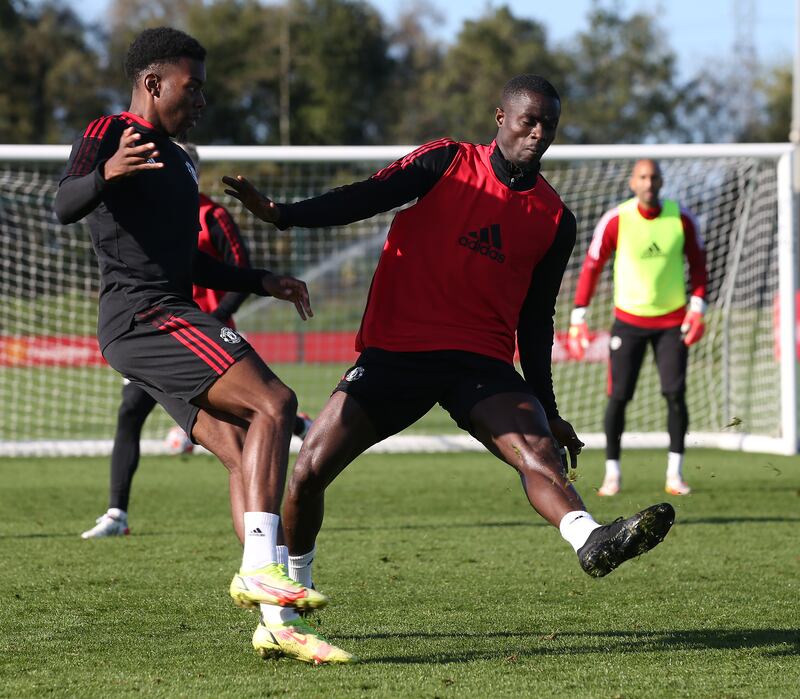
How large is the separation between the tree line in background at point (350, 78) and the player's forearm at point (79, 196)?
43875 millimetres

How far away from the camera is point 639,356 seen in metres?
9.76

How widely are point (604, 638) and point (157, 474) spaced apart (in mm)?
7135

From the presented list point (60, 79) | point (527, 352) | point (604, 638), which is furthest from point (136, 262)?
point (60, 79)

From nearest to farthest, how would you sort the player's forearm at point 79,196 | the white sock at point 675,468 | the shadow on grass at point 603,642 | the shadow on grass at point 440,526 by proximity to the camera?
the player's forearm at point 79,196
the shadow on grass at point 603,642
the shadow on grass at point 440,526
the white sock at point 675,468

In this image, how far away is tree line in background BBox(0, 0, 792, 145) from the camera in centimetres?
4869

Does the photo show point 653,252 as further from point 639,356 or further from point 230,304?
point 230,304

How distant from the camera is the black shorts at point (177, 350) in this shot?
4277 millimetres

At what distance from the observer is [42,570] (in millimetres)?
6398

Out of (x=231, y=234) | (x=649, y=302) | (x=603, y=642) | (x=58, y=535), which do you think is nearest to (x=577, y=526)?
(x=603, y=642)

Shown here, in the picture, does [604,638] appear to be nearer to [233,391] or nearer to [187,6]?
[233,391]

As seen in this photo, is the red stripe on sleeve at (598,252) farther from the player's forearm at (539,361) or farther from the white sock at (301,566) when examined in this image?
the white sock at (301,566)

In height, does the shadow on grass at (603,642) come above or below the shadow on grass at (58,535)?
above

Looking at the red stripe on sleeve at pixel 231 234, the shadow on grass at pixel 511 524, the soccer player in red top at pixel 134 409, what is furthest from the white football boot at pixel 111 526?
the red stripe on sleeve at pixel 231 234

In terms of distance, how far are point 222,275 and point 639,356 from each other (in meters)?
5.53
